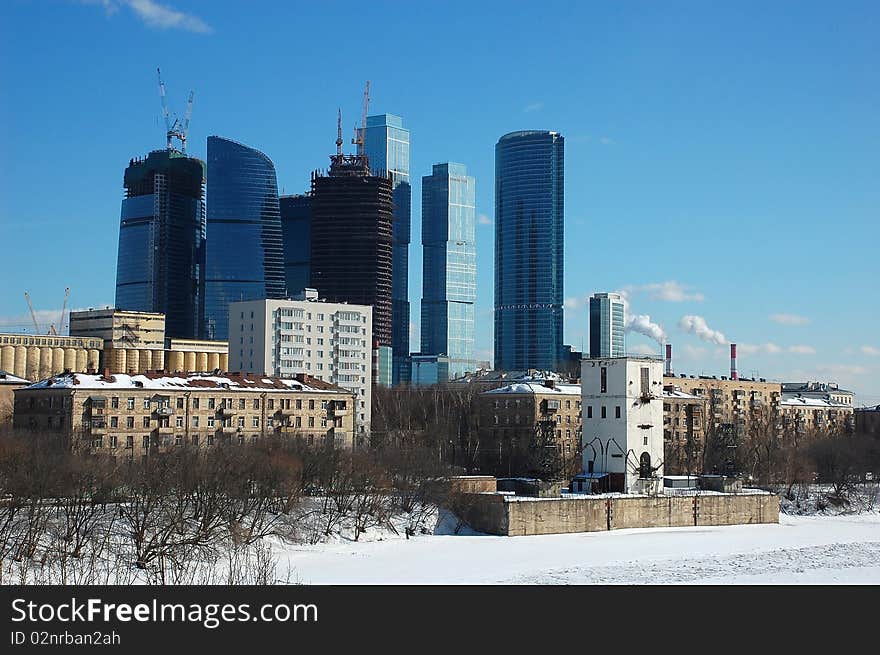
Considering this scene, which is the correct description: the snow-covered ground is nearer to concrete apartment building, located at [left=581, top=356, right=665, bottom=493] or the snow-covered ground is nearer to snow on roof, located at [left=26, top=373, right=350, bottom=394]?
concrete apartment building, located at [left=581, top=356, right=665, bottom=493]

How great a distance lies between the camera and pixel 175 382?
11850cm

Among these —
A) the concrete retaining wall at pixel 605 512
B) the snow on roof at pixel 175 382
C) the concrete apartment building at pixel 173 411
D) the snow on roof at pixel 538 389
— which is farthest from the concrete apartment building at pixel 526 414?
the concrete retaining wall at pixel 605 512

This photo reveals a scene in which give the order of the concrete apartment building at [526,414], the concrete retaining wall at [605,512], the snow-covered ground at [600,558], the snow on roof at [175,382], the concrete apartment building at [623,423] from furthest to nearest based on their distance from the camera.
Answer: the concrete apartment building at [526,414]
the snow on roof at [175,382]
the concrete apartment building at [623,423]
the concrete retaining wall at [605,512]
the snow-covered ground at [600,558]

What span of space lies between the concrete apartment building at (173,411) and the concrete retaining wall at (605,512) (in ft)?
79.0

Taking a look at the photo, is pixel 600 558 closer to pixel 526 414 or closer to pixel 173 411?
pixel 173 411

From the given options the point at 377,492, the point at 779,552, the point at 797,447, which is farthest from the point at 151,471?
the point at 797,447

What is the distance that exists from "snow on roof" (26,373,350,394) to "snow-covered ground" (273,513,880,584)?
36.5 meters

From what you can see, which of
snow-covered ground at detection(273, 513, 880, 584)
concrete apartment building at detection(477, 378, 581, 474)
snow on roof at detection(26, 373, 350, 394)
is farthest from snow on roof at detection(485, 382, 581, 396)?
snow-covered ground at detection(273, 513, 880, 584)

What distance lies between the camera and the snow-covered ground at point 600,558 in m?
72.4

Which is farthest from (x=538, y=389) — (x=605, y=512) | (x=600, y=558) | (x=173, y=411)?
(x=600, y=558)

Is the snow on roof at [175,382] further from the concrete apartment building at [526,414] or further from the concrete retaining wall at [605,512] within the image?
the concrete retaining wall at [605,512]

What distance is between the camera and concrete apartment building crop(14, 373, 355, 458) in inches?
4318
